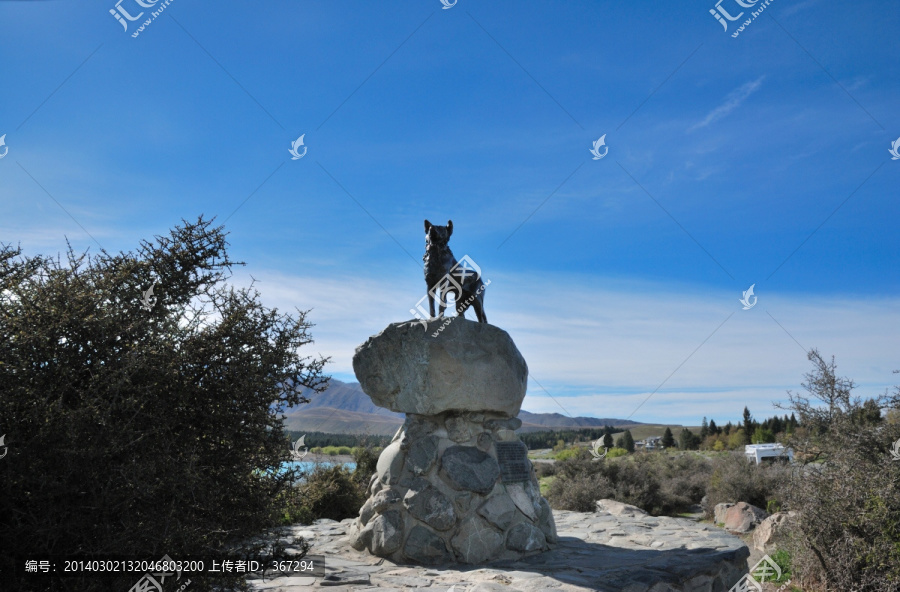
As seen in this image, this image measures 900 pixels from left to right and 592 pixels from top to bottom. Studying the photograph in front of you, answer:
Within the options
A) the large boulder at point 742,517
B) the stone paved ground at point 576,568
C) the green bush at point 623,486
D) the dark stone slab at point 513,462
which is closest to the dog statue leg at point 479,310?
the dark stone slab at point 513,462

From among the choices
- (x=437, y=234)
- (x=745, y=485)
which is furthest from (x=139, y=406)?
(x=745, y=485)

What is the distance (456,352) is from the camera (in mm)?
6824

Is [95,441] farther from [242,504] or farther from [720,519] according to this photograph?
[720,519]

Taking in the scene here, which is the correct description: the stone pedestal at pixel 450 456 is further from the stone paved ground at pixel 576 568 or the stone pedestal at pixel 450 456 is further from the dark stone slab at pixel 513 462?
the stone paved ground at pixel 576 568

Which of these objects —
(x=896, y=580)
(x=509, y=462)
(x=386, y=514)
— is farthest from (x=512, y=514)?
(x=896, y=580)

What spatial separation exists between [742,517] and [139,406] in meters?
11.7

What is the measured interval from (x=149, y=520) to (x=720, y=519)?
1194 centimetres

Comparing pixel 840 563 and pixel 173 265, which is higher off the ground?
pixel 173 265

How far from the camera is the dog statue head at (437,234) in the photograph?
727 cm

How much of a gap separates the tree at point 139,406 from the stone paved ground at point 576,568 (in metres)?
1.40

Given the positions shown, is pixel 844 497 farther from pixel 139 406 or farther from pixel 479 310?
pixel 139 406

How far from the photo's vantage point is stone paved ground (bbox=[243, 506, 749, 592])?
17.9ft

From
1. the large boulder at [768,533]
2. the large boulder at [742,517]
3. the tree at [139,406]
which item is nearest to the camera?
the tree at [139,406]

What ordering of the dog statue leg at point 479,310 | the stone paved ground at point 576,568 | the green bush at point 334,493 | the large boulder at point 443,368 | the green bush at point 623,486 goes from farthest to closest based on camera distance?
the green bush at point 623,486 < the green bush at point 334,493 < the dog statue leg at point 479,310 < the large boulder at point 443,368 < the stone paved ground at point 576,568
